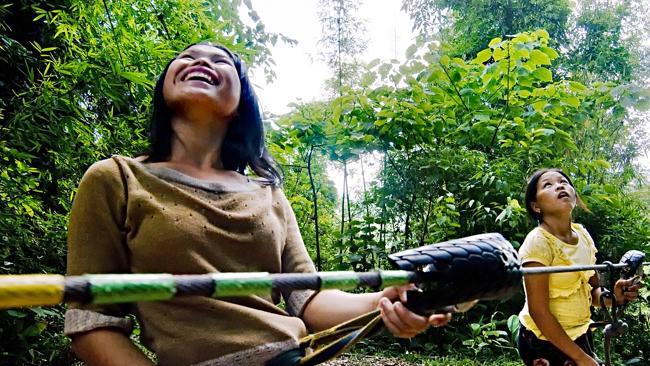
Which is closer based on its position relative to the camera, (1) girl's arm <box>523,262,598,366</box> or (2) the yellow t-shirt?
(1) girl's arm <box>523,262,598,366</box>

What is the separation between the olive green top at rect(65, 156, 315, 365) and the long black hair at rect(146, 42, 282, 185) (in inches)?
A: 6.2

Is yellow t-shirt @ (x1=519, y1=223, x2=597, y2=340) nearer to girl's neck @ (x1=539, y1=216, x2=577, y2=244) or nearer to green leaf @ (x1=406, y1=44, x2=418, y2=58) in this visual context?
girl's neck @ (x1=539, y1=216, x2=577, y2=244)

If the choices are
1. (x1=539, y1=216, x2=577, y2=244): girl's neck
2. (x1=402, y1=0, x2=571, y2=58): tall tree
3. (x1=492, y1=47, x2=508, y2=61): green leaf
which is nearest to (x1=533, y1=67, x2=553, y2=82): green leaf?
(x1=492, y1=47, x2=508, y2=61): green leaf

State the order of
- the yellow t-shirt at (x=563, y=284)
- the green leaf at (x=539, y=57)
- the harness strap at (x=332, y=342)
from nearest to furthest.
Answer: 1. the harness strap at (x=332, y=342)
2. the yellow t-shirt at (x=563, y=284)
3. the green leaf at (x=539, y=57)

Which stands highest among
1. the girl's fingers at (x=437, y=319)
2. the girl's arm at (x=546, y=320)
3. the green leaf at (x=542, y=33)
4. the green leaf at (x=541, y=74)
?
the green leaf at (x=542, y=33)

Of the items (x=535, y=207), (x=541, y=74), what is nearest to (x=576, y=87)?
(x=541, y=74)

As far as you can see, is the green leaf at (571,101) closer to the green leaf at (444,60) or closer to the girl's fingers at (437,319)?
the green leaf at (444,60)

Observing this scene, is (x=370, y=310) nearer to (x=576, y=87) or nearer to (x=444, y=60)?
(x=444, y=60)

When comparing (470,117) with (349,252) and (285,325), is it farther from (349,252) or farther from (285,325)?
(285,325)

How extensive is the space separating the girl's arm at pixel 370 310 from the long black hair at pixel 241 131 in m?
0.27

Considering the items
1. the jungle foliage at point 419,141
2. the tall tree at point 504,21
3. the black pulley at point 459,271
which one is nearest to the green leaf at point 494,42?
the jungle foliage at point 419,141

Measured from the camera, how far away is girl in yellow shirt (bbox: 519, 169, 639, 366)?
146 centimetres

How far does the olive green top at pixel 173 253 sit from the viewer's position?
64cm

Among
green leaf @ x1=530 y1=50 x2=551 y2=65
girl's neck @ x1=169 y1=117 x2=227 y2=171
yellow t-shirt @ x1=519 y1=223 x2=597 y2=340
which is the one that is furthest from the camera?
green leaf @ x1=530 y1=50 x2=551 y2=65
